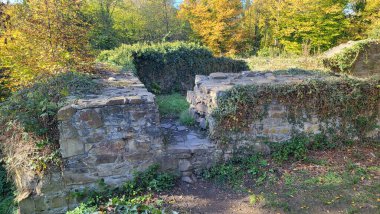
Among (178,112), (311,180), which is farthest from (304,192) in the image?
(178,112)

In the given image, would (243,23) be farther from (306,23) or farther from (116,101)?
(116,101)

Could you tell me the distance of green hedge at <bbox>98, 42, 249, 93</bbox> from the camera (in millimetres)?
11461

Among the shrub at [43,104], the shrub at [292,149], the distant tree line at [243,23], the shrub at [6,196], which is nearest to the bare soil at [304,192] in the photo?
the shrub at [292,149]

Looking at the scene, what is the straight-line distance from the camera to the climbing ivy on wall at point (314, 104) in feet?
14.1

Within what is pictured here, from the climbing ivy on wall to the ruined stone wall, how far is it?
3.90 ft

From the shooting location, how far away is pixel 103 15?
1727 centimetres

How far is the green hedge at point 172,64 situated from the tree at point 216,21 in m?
5.67

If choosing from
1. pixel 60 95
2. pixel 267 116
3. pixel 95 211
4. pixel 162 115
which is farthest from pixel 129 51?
pixel 95 211

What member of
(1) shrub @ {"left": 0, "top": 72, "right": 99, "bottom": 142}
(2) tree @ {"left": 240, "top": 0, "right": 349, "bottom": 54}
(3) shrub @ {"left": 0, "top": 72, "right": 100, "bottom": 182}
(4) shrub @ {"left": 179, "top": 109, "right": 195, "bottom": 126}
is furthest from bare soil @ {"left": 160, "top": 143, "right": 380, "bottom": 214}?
(2) tree @ {"left": 240, "top": 0, "right": 349, "bottom": 54}

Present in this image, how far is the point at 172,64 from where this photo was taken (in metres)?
11.9

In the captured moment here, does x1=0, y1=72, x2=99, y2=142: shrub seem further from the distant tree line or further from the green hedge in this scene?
the distant tree line

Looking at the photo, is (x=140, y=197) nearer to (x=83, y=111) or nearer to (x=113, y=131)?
(x=113, y=131)

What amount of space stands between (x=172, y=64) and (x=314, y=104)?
811 cm

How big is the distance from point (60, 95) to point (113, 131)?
43.8 inches
